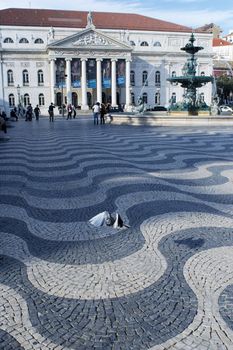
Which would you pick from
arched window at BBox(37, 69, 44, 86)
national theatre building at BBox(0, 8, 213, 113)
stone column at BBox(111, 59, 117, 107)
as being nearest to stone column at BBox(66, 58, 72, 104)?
national theatre building at BBox(0, 8, 213, 113)

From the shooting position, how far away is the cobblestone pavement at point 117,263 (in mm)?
2834

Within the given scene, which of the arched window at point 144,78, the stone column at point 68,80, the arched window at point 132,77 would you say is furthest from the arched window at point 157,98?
the stone column at point 68,80

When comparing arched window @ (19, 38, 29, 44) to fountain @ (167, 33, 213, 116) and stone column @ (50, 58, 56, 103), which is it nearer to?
stone column @ (50, 58, 56, 103)

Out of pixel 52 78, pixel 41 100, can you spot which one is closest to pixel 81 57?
pixel 52 78

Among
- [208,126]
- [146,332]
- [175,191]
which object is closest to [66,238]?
[146,332]

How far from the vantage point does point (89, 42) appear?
65.4 m

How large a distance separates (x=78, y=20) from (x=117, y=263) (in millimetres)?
72989

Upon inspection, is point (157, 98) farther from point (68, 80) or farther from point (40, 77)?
point (40, 77)

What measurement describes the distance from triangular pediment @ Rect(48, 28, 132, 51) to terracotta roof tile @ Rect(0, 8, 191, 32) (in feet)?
13.5

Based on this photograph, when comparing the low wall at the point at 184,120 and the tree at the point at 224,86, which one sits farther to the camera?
the tree at the point at 224,86

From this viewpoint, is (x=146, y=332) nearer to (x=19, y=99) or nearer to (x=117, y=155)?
(x=117, y=155)

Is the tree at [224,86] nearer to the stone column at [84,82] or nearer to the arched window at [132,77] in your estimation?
the arched window at [132,77]

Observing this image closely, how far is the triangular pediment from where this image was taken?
63.9 meters

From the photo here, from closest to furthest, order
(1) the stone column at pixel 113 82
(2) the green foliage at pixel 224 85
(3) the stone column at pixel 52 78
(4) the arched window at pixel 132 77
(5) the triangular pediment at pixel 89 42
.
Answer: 1. (5) the triangular pediment at pixel 89 42
2. (3) the stone column at pixel 52 78
3. (1) the stone column at pixel 113 82
4. (4) the arched window at pixel 132 77
5. (2) the green foliage at pixel 224 85
